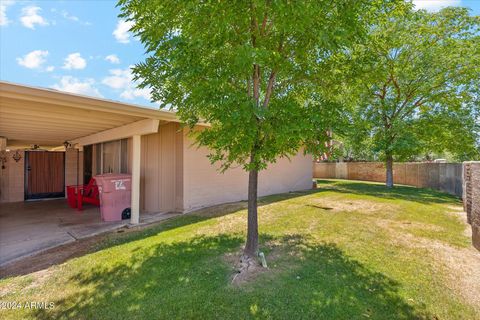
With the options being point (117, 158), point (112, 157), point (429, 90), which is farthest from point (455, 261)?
point (429, 90)

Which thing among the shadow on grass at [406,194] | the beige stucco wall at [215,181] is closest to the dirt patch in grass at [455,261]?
the beige stucco wall at [215,181]

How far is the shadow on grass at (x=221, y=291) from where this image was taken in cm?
258

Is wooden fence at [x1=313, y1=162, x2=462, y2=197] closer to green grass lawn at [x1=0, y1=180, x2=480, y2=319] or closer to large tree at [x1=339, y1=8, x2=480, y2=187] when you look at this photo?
large tree at [x1=339, y1=8, x2=480, y2=187]

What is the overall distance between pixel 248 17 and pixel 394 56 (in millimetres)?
13358

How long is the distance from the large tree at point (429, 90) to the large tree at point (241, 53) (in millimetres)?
9089

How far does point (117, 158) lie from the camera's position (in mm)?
8453

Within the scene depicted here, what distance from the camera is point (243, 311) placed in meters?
2.58

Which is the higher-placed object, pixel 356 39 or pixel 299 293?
pixel 356 39

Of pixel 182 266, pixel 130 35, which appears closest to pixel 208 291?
pixel 182 266

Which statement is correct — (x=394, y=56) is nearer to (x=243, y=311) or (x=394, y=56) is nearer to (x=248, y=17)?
(x=248, y=17)

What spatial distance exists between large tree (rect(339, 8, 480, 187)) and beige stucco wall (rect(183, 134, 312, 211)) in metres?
4.33

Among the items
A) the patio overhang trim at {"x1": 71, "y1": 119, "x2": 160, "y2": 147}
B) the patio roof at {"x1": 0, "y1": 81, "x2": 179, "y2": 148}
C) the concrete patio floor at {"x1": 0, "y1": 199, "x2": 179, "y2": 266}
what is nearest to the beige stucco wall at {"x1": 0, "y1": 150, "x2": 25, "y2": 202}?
the concrete patio floor at {"x1": 0, "y1": 199, "x2": 179, "y2": 266}

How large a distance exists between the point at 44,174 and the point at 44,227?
6.92 meters

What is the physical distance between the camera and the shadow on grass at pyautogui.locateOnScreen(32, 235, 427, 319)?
2582 millimetres
